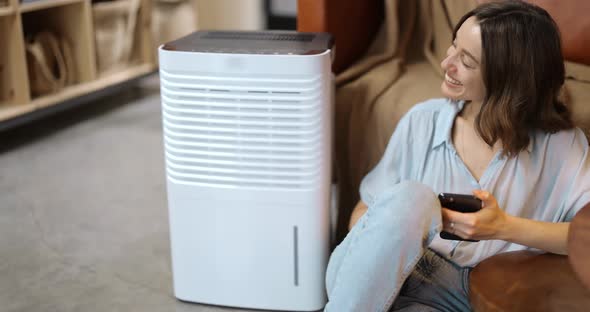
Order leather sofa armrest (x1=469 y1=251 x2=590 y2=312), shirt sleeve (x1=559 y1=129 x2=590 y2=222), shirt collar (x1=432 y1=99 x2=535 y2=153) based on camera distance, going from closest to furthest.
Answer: leather sofa armrest (x1=469 y1=251 x2=590 y2=312), shirt sleeve (x1=559 y1=129 x2=590 y2=222), shirt collar (x1=432 y1=99 x2=535 y2=153)

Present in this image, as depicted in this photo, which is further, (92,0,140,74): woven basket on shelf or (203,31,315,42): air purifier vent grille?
(92,0,140,74): woven basket on shelf

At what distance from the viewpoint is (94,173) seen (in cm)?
223

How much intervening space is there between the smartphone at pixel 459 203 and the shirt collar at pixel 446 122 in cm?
21

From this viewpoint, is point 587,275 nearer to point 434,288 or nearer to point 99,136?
point 434,288

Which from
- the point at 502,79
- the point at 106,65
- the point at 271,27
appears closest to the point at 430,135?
the point at 502,79

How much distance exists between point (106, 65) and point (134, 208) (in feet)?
3.56

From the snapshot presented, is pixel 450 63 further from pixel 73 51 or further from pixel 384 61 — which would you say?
pixel 73 51

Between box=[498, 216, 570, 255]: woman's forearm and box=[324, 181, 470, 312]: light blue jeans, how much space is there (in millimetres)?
115

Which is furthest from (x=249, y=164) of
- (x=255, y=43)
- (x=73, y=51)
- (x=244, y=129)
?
(x=73, y=51)

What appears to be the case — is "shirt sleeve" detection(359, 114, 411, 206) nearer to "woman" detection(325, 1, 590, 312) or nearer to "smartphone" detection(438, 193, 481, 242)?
"woman" detection(325, 1, 590, 312)

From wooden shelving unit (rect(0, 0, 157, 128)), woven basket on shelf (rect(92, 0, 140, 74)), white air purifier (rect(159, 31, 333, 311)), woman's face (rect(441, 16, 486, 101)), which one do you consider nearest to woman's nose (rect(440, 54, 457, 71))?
woman's face (rect(441, 16, 486, 101))

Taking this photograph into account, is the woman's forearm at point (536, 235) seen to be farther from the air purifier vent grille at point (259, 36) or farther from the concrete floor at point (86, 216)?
the concrete floor at point (86, 216)

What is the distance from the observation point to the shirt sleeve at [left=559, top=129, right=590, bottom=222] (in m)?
1.13

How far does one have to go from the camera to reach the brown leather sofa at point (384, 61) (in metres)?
1.57
